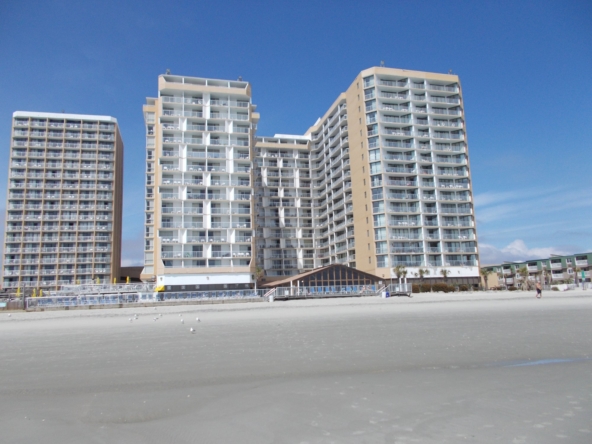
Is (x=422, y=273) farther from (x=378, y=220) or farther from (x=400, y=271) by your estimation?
(x=378, y=220)

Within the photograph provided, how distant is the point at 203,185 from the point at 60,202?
41.8m

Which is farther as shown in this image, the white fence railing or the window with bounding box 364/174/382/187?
the window with bounding box 364/174/382/187

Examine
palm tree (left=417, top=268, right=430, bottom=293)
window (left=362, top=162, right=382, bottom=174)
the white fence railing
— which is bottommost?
the white fence railing

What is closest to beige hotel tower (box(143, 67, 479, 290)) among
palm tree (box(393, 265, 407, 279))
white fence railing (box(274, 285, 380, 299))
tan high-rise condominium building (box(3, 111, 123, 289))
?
palm tree (box(393, 265, 407, 279))

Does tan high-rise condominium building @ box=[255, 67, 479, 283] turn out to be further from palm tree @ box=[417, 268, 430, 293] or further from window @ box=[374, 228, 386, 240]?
palm tree @ box=[417, 268, 430, 293]

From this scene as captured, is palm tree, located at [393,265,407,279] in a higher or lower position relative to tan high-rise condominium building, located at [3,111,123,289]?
lower

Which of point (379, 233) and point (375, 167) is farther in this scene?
point (375, 167)

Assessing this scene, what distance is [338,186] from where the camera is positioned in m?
89.1

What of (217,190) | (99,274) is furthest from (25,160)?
(217,190)

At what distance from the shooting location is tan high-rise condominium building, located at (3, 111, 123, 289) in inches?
3501

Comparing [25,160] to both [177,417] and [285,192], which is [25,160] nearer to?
[285,192]

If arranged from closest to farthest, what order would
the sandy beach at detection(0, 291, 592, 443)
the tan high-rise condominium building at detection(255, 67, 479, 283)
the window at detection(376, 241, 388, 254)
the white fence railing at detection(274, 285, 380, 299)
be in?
the sandy beach at detection(0, 291, 592, 443) → the white fence railing at detection(274, 285, 380, 299) → the window at detection(376, 241, 388, 254) → the tan high-rise condominium building at detection(255, 67, 479, 283)

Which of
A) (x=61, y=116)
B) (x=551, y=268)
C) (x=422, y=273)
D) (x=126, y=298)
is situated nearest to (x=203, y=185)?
(x=126, y=298)

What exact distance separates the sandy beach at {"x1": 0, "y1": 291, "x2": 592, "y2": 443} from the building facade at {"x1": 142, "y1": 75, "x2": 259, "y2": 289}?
51243mm
